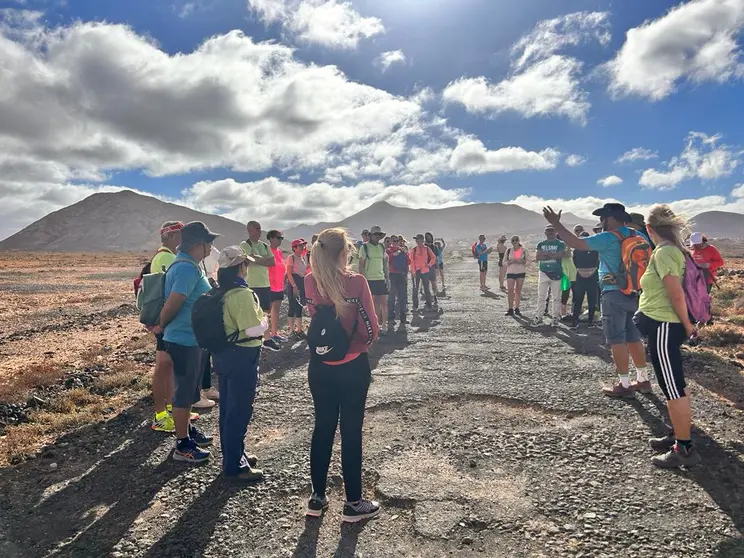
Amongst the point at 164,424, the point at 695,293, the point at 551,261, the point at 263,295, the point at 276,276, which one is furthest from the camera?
the point at 551,261

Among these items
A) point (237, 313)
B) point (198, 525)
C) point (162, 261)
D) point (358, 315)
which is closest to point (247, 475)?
point (198, 525)

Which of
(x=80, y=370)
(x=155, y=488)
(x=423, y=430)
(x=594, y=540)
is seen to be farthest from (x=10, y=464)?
(x=594, y=540)

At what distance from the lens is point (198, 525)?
10.9ft

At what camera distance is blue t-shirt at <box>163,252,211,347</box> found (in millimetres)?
4242

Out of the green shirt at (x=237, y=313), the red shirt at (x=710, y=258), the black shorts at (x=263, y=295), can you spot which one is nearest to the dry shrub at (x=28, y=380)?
the black shorts at (x=263, y=295)

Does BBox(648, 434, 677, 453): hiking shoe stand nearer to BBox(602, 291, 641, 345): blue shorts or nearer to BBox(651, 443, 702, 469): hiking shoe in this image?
BBox(651, 443, 702, 469): hiking shoe

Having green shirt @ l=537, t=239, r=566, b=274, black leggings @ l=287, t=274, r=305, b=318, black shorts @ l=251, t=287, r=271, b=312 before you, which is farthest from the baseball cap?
green shirt @ l=537, t=239, r=566, b=274

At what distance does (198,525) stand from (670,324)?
13.6 feet

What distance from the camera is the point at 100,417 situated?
553 centimetres

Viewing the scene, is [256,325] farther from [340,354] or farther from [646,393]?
[646,393]

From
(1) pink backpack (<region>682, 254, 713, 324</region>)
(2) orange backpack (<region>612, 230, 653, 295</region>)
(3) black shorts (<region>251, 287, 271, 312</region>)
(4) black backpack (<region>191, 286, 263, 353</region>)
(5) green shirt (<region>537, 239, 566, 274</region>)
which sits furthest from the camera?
(5) green shirt (<region>537, 239, 566, 274</region>)

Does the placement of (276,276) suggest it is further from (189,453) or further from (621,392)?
(621,392)

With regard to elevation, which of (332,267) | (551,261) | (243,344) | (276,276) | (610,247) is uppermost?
(610,247)

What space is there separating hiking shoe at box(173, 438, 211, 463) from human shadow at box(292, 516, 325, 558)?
1.42 m
